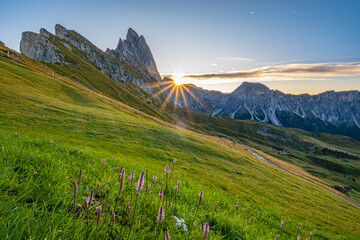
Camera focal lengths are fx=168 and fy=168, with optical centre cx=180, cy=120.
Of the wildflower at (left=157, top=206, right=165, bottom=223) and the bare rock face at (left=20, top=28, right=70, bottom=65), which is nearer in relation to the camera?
the wildflower at (left=157, top=206, right=165, bottom=223)

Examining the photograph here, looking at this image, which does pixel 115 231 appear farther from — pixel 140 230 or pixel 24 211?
pixel 24 211

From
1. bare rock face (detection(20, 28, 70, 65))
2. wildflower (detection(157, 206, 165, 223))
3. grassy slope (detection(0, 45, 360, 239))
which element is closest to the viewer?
wildflower (detection(157, 206, 165, 223))

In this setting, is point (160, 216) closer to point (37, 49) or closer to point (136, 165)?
point (136, 165)

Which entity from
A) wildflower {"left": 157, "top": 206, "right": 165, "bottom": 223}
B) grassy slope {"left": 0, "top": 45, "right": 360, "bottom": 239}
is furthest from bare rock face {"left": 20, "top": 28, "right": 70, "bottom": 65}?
wildflower {"left": 157, "top": 206, "right": 165, "bottom": 223}

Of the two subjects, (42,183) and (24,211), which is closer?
(24,211)

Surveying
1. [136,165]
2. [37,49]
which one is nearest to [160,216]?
[136,165]

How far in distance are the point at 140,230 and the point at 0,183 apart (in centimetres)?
238

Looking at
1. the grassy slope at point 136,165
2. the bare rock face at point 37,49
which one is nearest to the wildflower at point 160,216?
the grassy slope at point 136,165

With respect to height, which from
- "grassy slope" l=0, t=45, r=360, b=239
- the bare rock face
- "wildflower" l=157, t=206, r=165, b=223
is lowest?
"grassy slope" l=0, t=45, r=360, b=239

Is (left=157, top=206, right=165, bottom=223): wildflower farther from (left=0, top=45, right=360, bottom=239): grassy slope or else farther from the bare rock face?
the bare rock face

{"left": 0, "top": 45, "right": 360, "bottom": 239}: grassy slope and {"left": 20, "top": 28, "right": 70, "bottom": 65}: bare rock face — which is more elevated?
{"left": 20, "top": 28, "right": 70, "bottom": 65}: bare rock face

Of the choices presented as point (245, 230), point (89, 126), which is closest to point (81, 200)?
point (245, 230)

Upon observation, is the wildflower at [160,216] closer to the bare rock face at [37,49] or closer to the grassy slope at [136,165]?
the grassy slope at [136,165]

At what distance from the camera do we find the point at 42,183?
3.24 m
